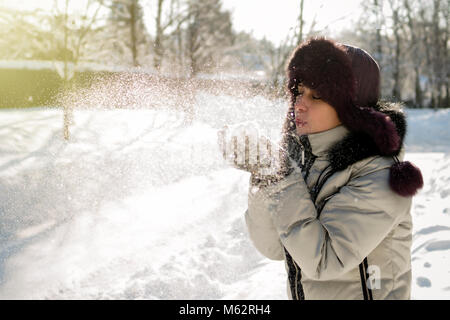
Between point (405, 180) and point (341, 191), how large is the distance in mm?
203

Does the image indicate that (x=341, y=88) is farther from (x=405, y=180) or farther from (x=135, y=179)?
(x=135, y=179)

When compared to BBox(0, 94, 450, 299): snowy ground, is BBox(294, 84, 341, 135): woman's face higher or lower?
higher

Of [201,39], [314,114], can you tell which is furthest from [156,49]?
→ [314,114]

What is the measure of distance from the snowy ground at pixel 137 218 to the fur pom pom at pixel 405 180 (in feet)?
1.66

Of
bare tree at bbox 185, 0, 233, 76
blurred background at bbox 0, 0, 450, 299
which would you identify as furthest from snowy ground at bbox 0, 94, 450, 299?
bare tree at bbox 185, 0, 233, 76

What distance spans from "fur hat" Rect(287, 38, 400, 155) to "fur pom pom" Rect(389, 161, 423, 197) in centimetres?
8

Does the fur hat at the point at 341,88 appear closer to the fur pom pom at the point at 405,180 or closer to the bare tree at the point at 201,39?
the fur pom pom at the point at 405,180

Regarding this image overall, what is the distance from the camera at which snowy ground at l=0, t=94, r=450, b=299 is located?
3.65 meters

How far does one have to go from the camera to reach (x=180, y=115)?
552 inches

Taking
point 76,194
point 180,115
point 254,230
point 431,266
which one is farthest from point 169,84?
point 254,230

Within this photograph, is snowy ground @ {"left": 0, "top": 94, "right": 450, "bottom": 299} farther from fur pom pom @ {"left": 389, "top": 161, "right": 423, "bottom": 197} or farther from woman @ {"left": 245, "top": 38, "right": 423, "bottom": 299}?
fur pom pom @ {"left": 389, "top": 161, "right": 423, "bottom": 197}

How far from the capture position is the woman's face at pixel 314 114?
51.3 inches

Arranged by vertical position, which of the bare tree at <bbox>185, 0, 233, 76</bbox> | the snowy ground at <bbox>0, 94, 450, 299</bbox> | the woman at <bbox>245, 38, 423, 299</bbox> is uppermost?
the bare tree at <bbox>185, 0, 233, 76</bbox>
